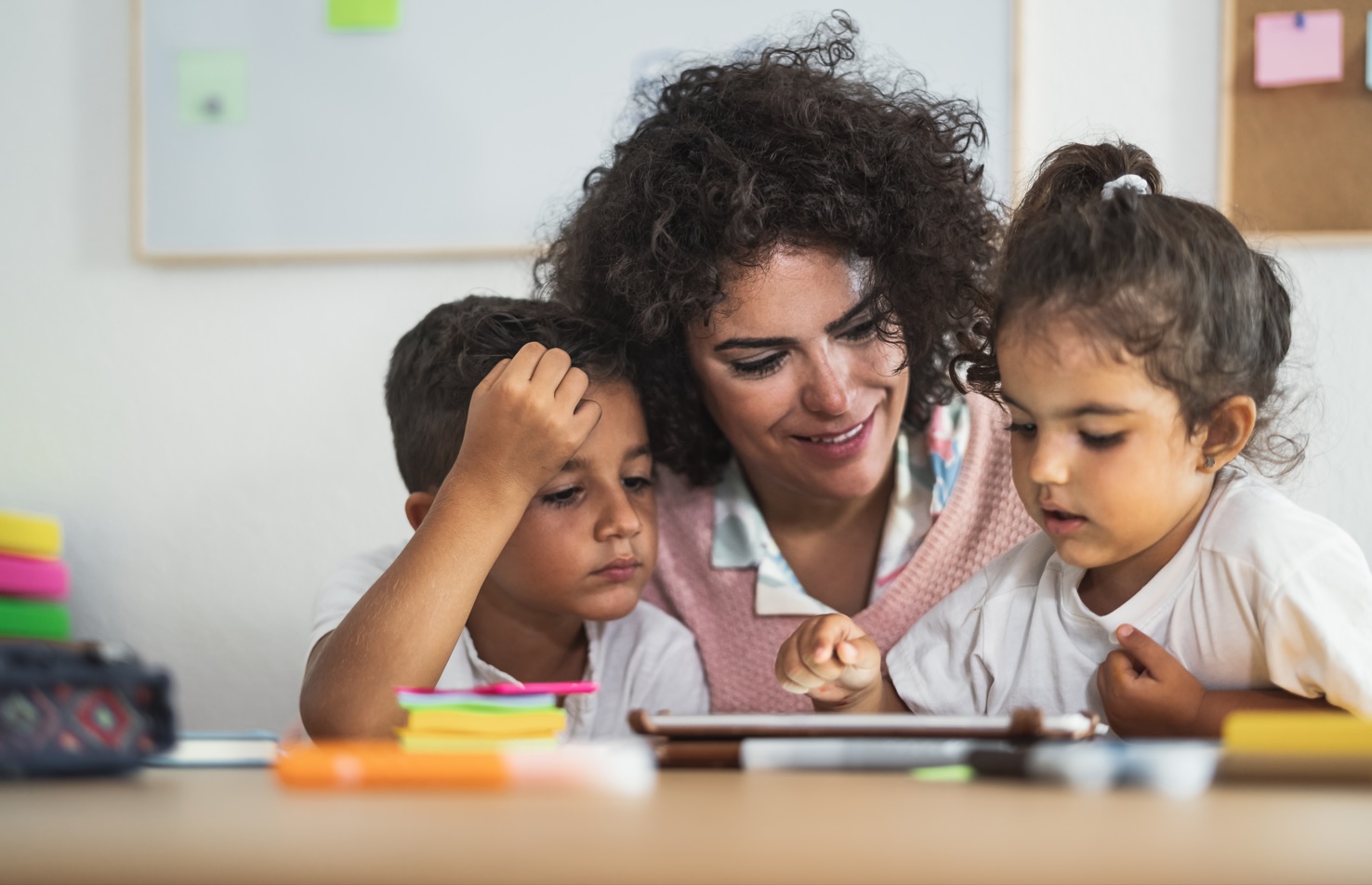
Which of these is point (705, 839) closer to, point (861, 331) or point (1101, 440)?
point (1101, 440)

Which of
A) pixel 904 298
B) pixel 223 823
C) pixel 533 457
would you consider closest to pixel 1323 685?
pixel 904 298

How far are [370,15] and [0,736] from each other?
1.47 metres

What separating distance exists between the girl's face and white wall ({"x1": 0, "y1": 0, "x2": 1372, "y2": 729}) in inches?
38.9

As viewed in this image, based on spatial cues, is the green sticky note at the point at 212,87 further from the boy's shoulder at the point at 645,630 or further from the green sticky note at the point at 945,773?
the green sticky note at the point at 945,773

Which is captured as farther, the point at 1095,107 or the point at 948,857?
the point at 1095,107

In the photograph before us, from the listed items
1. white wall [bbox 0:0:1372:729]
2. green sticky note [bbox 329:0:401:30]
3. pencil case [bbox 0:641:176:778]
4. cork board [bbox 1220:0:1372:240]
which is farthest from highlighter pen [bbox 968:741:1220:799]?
green sticky note [bbox 329:0:401:30]

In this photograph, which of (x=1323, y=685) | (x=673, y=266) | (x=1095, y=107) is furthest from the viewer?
(x=1095, y=107)

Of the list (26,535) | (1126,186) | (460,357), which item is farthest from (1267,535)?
(26,535)

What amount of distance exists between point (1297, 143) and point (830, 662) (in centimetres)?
107

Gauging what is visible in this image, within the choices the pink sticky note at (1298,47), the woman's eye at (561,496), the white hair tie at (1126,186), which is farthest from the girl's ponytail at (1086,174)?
the pink sticky note at (1298,47)

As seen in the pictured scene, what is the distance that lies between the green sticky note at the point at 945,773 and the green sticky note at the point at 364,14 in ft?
4.98

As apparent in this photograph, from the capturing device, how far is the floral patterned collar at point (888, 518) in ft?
4.39

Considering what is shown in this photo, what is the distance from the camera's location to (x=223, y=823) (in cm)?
37

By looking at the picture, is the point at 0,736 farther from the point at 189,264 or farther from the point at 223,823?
the point at 189,264
